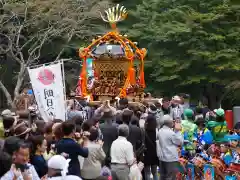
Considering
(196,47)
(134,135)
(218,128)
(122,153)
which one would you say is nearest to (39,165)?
(122,153)

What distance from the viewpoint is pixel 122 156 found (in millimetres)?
8898

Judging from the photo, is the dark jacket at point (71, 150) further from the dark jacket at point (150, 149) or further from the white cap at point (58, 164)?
the dark jacket at point (150, 149)

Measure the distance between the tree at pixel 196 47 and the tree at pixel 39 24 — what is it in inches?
126

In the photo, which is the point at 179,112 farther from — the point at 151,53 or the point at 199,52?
the point at 151,53

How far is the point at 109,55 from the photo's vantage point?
754 inches

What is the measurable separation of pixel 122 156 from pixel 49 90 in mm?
2485

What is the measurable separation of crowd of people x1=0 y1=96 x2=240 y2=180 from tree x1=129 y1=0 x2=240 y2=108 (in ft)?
39.0

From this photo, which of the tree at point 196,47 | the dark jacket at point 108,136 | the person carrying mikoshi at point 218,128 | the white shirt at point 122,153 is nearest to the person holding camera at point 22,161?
the white shirt at point 122,153

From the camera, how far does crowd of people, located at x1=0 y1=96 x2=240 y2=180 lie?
21.0 ft

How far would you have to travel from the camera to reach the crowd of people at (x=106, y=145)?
6.39m

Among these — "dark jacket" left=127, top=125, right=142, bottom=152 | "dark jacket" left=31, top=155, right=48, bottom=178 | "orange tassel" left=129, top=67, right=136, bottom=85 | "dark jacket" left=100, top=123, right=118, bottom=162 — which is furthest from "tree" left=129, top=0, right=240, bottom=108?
"dark jacket" left=31, top=155, right=48, bottom=178

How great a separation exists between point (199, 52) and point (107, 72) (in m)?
5.61

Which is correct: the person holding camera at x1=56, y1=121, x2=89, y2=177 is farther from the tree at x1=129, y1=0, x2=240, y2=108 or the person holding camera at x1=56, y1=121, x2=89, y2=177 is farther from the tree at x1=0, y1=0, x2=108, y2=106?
the tree at x1=0, y1=0, x2=108, y2=106

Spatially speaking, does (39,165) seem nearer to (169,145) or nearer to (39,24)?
(169,145)
